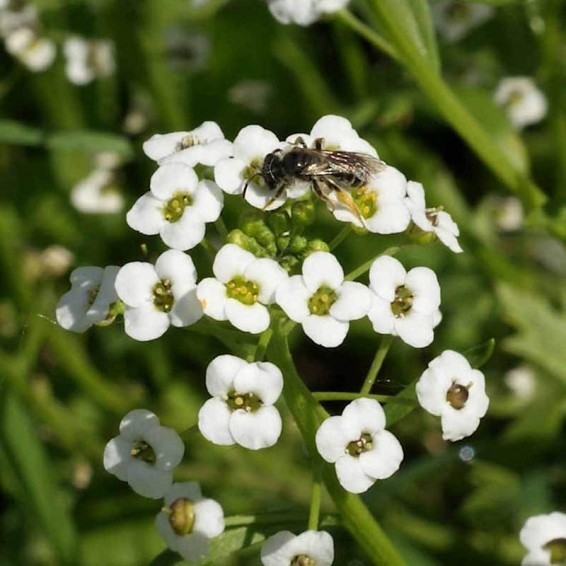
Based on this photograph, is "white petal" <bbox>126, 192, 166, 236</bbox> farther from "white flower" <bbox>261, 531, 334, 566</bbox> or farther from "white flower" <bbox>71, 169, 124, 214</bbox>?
"white flower" <bbox>71, 169, 124, 214</bbox>

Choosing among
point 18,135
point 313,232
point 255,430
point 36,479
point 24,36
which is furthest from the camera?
point 313,232

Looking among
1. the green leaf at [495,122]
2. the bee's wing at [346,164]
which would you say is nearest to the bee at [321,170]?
the bee's wing at [346,164]

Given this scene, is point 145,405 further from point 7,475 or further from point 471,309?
point 471,309

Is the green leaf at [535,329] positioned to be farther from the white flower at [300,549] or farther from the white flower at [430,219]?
the white flower at [300,549]

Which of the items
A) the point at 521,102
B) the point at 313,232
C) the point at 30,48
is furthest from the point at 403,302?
the point at 30,48

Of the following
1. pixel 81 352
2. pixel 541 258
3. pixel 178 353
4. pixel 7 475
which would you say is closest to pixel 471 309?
pixel 541 258

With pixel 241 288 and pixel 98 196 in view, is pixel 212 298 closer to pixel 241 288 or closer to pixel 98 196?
pixel 241 288

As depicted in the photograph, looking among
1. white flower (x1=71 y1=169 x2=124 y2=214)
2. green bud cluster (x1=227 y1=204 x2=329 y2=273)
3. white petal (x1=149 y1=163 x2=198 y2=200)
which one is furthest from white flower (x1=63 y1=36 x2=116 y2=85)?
green bud cluster (x1=227 y1=204 x2=329 y2=273)
